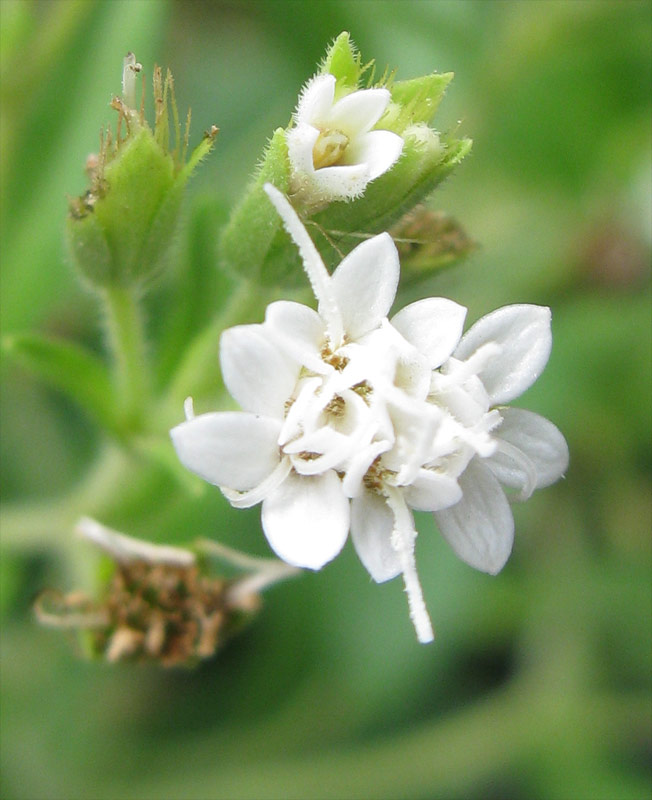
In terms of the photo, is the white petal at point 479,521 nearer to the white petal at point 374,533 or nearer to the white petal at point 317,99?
the white petal at point 374,533

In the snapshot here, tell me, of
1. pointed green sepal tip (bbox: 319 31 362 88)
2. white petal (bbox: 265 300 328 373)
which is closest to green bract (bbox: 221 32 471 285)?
pointed green sepal tip (bbox: 319 31 362 88)

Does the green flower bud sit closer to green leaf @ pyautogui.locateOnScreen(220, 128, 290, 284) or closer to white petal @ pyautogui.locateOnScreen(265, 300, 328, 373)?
green leaf @ pyautogui.locateOnScreen(220, 128, 290, 284)

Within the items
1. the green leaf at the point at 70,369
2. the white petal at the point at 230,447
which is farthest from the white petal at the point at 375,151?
the green leaf at the point at 70,369

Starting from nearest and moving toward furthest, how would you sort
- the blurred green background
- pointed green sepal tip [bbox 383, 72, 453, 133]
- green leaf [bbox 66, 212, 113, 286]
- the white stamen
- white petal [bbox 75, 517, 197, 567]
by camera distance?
1. the white stamen
2. pointed green sepal tip [bbox 383, 72, 453, 133]
3. green leaf [bbox 66, 212, 113, 286]
4. white petal [bbox 75, 517, 197, 567]
5. the blurred green background

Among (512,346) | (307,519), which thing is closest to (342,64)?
(512,346)

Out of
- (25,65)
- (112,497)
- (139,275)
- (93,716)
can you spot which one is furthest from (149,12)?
(93,716)

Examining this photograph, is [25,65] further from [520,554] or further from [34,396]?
[520,554]
